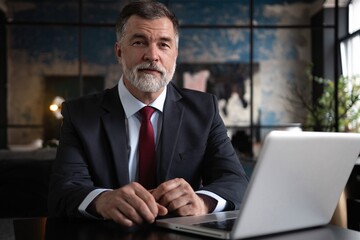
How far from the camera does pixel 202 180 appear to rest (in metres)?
1.92

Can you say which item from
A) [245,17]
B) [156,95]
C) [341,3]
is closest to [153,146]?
[156,95]

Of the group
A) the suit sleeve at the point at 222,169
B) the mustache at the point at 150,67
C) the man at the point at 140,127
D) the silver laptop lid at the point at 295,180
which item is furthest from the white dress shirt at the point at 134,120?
the silver laptop lid at the point at 295,180

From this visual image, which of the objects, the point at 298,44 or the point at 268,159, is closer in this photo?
the point at 268,159

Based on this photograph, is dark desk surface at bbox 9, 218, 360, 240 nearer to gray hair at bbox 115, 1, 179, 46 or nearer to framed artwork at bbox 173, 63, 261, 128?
gray hair at bbox 115, 1, 179, 46

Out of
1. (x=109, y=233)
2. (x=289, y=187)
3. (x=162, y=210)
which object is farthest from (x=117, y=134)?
(x=289, y=187)

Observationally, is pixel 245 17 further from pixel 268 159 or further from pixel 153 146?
pixel 268 159

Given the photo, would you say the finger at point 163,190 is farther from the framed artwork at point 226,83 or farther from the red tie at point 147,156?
the framed artwork at point 226,83

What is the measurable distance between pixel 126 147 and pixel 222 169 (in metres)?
0.33

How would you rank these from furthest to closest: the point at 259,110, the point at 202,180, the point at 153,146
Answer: the point at 259,110, the point at 202,180, the point at 153,146

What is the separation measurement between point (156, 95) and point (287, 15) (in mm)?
7590

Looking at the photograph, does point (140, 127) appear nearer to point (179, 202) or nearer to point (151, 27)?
point (151, 27)

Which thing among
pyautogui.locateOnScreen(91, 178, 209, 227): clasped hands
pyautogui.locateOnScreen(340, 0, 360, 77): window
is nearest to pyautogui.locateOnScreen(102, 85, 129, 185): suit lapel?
pyautogui.locateOnScreen(91, 178, 209, 227): clasped hands

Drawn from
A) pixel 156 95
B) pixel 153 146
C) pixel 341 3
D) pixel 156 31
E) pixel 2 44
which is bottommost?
pixel 153 146

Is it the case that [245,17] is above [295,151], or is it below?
above
